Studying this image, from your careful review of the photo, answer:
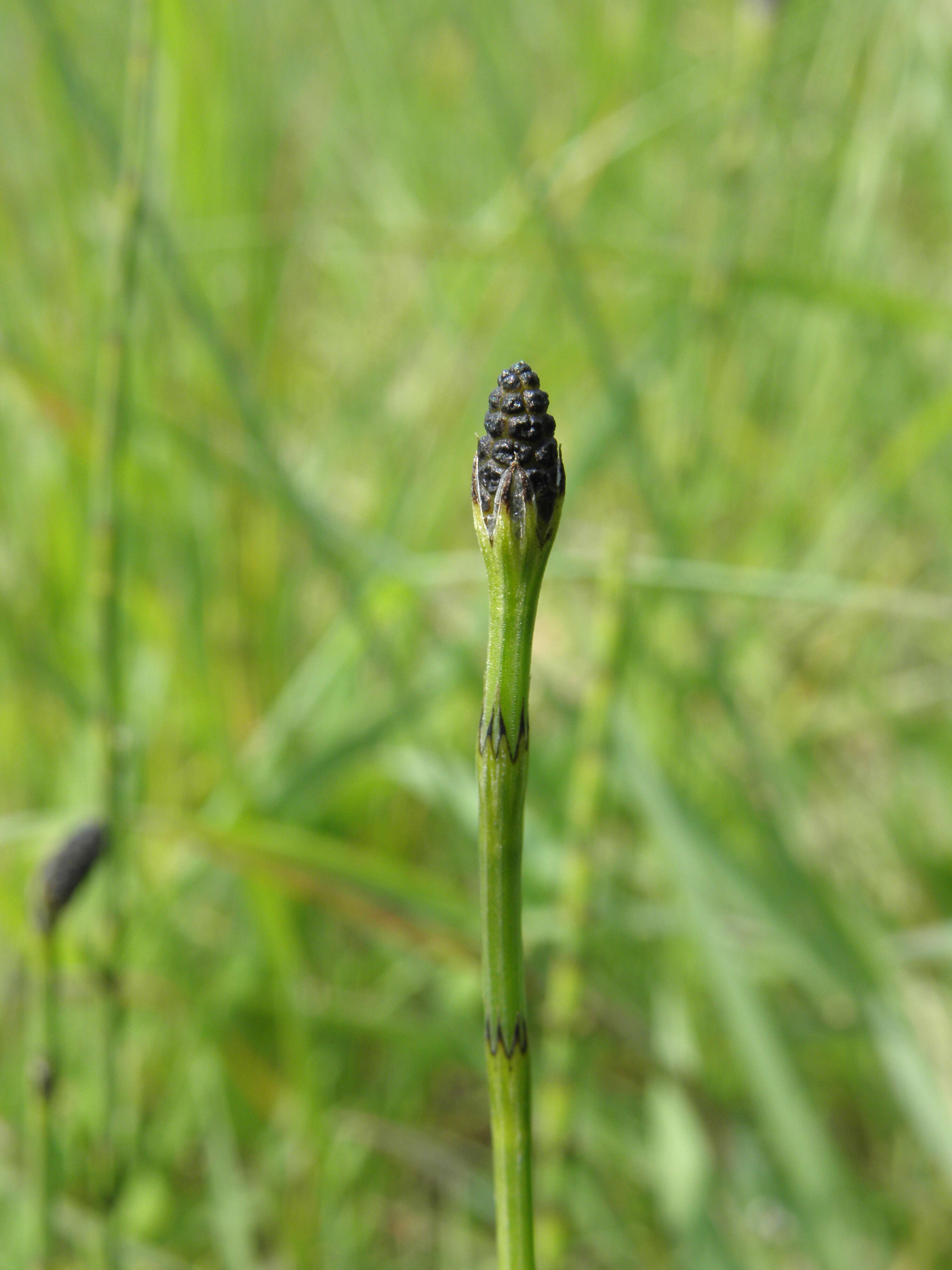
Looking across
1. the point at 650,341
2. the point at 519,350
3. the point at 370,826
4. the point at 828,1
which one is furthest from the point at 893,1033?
the point at 828,1

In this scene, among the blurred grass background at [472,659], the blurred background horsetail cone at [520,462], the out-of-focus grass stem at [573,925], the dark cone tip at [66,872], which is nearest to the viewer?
the blurred background horsetail cone at [520,462]

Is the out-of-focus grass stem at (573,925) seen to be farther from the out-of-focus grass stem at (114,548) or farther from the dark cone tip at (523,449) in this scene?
the dark cone tip at (523,449)

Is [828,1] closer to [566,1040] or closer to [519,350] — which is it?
[519,350]

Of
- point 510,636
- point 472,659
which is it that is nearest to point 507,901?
point 510,636

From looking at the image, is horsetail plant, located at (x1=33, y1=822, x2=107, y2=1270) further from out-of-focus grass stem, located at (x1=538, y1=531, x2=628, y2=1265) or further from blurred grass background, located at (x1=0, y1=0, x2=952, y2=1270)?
out-of-focus grass stem, located at (x1=538, y1=531, x2=628, y2=1265)

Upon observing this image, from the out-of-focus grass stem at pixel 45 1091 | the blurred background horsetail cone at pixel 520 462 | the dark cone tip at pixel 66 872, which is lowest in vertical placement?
the out-of-focus grass stem at pixel 45 1091

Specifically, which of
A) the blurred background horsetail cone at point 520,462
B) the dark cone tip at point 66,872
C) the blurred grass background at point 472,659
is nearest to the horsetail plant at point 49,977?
the dark cone tip at point 66,872
